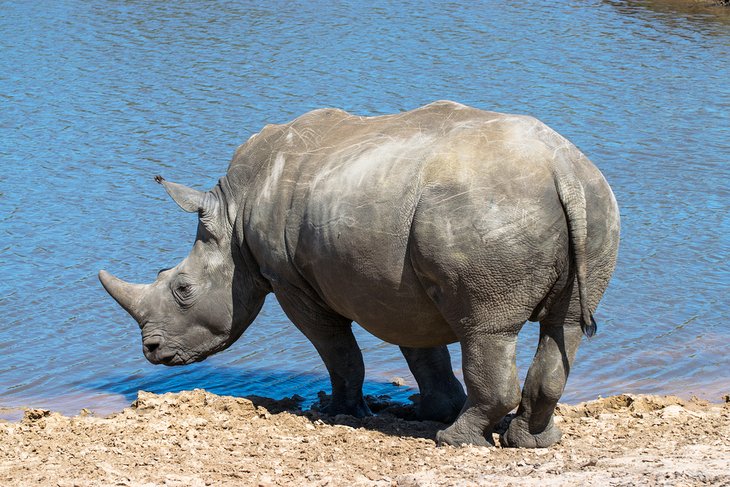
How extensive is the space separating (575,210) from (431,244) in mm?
758

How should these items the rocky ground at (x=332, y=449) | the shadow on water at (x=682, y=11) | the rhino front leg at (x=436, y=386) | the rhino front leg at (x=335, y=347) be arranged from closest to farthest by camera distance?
the rocky ground at (x=332, y=449)
the rhino front leg at (x=335, y=347)
the rhino front leg at (x=436, y=386)
the shadow on water at (x=682, y=11)

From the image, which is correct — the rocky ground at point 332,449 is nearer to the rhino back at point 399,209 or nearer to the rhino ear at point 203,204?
the rhino back at point 399,209

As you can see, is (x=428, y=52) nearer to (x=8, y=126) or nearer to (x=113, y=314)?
(x=8, y=126)

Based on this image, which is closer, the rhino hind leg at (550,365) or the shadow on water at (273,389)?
the rhino hind leg at (550,365)

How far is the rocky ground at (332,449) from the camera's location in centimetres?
666

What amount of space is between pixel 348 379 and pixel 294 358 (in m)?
2.05

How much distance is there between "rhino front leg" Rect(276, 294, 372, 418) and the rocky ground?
0.16m

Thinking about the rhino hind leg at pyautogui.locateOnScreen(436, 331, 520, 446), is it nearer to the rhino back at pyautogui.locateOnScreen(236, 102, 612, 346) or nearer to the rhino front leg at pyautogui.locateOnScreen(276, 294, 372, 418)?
the rhino back at pyautogui.locateOnScreen(236, 102, 612, 346)

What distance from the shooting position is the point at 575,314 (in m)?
7.20

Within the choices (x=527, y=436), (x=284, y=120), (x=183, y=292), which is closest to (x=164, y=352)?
(x=183, y=292)

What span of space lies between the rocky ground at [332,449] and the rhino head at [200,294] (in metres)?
0.37

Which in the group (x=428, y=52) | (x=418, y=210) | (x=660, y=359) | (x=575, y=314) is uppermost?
(x=418, y=210)

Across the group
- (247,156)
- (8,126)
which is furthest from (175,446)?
(8,126)

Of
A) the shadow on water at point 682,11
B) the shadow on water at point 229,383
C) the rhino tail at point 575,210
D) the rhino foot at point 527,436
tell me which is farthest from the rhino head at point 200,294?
the shadow on water at point 682,11
